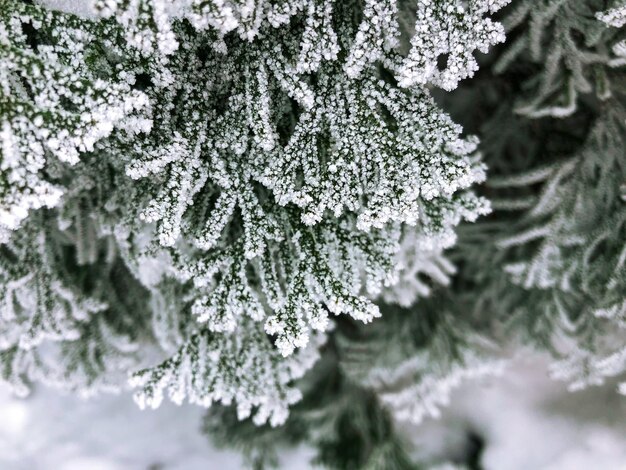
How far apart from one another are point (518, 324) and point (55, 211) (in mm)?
1338

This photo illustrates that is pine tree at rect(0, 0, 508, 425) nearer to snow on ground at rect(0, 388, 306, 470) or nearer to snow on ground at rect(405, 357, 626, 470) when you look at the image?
snow on ground at rect(0, 388, 306, 470)

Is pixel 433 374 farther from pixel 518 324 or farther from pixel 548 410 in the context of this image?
pixel 548 410

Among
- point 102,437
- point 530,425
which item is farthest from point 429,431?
point 102,437

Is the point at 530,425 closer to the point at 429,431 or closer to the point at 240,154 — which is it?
the point at 429,431

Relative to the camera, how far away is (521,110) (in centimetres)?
125

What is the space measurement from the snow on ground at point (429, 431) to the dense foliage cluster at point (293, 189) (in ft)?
1.01

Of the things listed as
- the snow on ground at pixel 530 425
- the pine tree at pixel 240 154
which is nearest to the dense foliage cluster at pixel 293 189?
the pine tree at pixel 240 154

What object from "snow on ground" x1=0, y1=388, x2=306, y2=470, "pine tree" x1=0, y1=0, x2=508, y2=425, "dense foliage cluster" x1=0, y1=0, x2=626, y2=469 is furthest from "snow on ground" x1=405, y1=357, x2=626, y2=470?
"pine tree" x1=0, y1=0, x2=508, y2=425

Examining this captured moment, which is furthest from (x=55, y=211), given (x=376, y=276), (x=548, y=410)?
(x=548, y=410)

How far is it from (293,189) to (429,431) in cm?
139

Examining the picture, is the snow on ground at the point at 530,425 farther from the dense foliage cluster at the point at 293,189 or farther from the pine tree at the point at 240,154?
the pine tree at the point at 240,154

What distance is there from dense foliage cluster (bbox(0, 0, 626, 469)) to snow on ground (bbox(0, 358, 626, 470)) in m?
0.31

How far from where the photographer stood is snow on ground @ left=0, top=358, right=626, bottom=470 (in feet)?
5.90

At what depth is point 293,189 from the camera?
92cm
